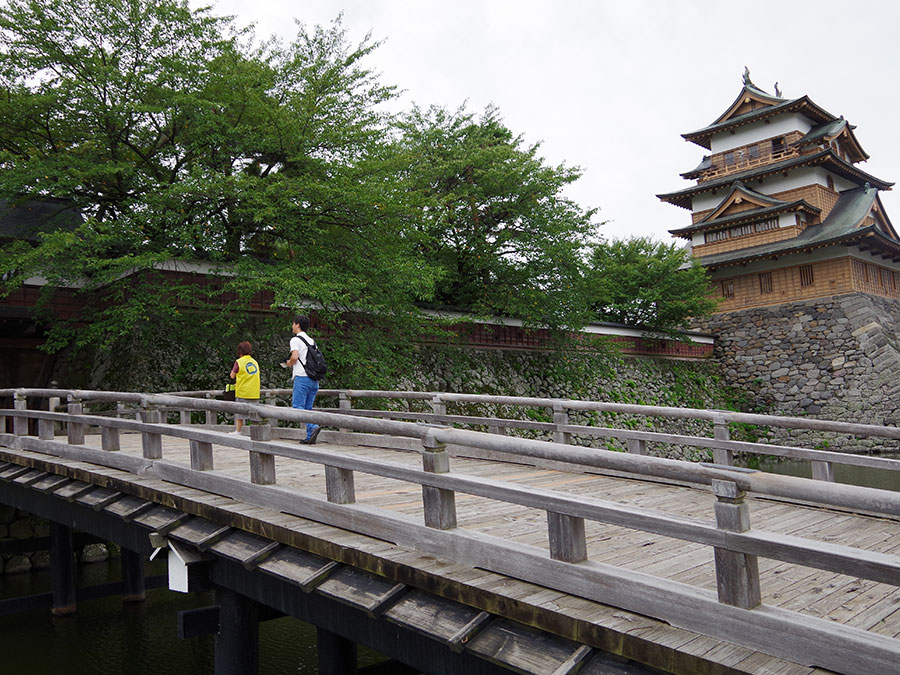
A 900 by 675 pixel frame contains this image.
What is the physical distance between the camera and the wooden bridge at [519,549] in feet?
8.29

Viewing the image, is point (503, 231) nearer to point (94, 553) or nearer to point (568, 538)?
point (94, 553)

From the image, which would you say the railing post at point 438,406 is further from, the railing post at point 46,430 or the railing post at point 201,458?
the railing post at point 46,430

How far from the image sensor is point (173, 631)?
8.82 m

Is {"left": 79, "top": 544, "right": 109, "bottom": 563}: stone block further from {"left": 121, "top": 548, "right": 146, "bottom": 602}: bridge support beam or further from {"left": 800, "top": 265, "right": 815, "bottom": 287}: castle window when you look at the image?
{"left": 800, "top": 265, "right": 815, "bottom": 287}: castle window

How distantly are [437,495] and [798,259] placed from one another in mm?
26848

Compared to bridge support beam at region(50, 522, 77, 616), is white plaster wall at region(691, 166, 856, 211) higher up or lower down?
higher up

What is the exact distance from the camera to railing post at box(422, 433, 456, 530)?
3.66m

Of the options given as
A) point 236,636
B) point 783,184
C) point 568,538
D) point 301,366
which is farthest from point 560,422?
point 783,184

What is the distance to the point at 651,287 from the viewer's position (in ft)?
81.9

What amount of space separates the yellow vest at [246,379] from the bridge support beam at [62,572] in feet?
11.0

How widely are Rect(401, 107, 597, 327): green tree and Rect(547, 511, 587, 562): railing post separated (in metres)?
15.2

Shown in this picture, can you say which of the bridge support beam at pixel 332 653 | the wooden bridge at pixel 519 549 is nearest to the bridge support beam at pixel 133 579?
the wooden bridge at pixel 519 549

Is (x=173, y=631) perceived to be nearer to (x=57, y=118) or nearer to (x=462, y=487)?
(x=462, y=487)

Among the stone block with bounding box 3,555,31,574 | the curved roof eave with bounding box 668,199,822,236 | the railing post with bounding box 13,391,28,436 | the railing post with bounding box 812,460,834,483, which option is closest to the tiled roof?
the curved roof eave with bounding box 668,199,822,236
